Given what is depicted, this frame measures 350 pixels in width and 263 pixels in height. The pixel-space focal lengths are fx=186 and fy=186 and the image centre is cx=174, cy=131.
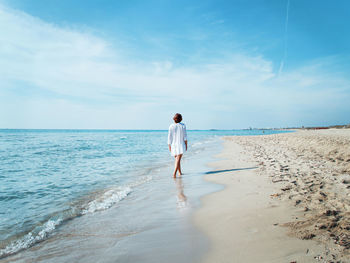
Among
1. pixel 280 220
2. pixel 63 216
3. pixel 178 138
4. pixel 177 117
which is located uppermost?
pixel 177 117

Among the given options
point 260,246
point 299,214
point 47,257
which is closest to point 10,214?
point 47,257

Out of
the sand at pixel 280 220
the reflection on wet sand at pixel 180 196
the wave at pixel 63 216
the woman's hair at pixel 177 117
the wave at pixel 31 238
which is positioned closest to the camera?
the sand at pixel 280 220

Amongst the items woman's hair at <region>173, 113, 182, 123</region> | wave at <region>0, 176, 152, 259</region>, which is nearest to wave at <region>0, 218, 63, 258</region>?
wave at <region>0, 176, 152, 259</region>

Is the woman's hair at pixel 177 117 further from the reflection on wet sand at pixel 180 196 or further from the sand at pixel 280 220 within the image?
the sand at pixel 280 220

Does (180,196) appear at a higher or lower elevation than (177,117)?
lower

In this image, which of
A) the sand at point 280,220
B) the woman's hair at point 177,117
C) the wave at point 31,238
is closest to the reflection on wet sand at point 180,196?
the sand at point 280,220

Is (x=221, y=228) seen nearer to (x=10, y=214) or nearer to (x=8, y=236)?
(x=8, y=236)

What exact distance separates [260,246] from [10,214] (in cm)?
490

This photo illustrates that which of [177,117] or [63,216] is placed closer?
[63,216]

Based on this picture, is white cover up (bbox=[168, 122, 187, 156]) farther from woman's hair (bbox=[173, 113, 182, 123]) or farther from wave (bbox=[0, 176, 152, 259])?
wave (bbox=[0, 176, 152, 259])

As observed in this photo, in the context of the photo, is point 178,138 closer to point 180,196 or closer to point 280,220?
point 180,196

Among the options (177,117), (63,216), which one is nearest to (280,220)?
(63,216)

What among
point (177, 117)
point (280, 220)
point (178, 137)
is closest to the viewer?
point (280, 220)

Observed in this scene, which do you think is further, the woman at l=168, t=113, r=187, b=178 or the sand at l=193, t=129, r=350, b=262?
the woman at l=168, t=113, r=187, b=178
